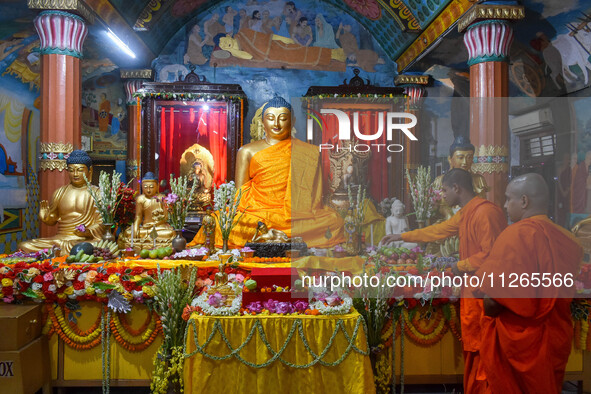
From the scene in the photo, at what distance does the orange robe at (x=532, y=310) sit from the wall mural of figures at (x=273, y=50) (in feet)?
22.3

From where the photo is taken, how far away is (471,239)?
9.49ft

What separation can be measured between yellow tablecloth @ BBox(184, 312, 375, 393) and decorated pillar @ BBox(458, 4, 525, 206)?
3.28 meters

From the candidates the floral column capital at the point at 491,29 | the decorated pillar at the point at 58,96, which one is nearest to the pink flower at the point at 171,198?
the decorated pillar at the point at 58,96

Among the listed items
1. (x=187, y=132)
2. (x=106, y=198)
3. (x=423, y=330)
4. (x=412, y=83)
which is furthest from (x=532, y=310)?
(x=412, y=83)

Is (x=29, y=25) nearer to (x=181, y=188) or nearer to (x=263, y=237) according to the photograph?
(x=181, y=188)

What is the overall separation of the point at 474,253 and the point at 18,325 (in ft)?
10.6

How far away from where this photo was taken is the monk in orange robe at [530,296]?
2.36 metres

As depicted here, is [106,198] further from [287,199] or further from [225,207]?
[287,199]

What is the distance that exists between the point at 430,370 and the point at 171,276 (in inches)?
84.6

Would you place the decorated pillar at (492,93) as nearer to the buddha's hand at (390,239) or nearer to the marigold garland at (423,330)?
the buddha's hand at (390,239)

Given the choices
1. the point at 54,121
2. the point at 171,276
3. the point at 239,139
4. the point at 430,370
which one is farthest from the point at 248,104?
the point at 430,370

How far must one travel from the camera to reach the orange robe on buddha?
4.91 metres

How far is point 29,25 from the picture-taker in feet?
22.8

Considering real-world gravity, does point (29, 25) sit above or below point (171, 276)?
above
